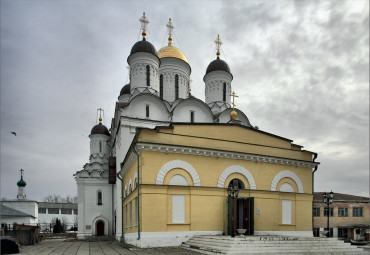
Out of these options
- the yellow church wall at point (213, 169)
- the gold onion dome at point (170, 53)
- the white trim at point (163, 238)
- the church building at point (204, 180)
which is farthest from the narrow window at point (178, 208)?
the gold onion dome at point (170, 53)

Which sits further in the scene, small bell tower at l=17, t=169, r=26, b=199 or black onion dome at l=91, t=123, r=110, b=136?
small bell tower at l=17, t=169, r=26, b=199

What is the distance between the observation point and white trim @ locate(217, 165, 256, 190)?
52.1 ft

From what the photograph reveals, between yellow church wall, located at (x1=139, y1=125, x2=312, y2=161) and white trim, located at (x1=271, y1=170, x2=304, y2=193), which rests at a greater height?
yellow church wall, located at (x1=139, y1=125, x2=312, y2=161)

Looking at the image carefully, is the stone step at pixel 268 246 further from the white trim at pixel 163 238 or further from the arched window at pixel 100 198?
the arched window at pixel 100 198

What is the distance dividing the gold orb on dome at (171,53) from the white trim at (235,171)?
16.9 m

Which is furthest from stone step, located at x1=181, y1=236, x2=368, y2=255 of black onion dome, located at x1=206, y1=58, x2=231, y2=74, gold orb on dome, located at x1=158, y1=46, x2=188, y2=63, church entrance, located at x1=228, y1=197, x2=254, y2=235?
black onion dome, located at x1=206, y1=58, x2=231, y2=74

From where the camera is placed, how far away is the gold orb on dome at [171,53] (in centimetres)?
3036

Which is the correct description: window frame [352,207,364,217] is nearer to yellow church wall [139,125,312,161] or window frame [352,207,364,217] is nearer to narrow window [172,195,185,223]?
yellow church wall [139,125,312,161]

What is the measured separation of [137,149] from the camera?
47.6ft

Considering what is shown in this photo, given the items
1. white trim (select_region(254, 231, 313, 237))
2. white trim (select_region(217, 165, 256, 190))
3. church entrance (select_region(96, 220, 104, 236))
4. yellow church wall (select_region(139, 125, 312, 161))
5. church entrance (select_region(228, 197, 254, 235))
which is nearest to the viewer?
yellow church wall (select_region(139, 125, 312, 161))

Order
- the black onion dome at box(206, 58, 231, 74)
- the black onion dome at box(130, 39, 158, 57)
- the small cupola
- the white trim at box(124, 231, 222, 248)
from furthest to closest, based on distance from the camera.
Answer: the black onion dome at box(206, 58, 231, 74), the small cupola, the black onion dome at box(130, 39, 158, 57), the white trim at box(124, 231, 222, 248)

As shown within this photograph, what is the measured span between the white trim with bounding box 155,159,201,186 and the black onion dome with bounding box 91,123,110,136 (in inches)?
807

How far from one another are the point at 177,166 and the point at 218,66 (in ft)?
65.0

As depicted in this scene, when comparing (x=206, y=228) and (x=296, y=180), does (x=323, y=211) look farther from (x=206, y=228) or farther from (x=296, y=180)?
(x=206, y=228)
